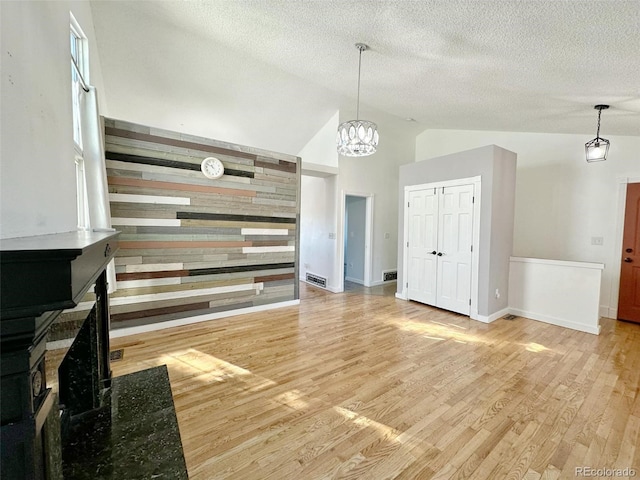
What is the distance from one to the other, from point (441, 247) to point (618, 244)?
2.56 m

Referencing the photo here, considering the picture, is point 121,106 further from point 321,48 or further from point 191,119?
point 321,48

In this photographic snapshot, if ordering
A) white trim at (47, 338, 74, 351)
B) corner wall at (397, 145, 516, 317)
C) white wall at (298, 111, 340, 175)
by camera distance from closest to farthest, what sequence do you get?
1. white trim at (47, 338, 74, 351)
2. corner wall at (397, 145, 516, 317)
3. white wall at (298, 111, 340, 175)

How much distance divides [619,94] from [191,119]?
5408mm

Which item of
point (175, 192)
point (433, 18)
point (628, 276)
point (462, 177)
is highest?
point (433, 18)

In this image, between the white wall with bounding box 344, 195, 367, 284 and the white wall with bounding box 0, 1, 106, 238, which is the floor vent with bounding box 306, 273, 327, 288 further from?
the white wall with bounding box 0, 1, 106, 238

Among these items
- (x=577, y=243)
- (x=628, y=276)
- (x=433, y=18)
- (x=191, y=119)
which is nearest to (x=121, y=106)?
(x=191, y=119)

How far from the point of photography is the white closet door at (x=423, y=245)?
473 cm

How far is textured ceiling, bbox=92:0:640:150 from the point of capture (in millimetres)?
2012

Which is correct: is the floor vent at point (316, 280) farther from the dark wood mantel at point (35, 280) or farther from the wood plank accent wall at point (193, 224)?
the dark wood mantel at point (35, 280)

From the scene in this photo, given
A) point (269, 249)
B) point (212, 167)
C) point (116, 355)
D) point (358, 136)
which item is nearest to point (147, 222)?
point (212, 167)

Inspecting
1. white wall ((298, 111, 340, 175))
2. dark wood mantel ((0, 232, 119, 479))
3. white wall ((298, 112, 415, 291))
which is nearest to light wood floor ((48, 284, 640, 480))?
dark wood mantel ((0, 232, 119, 479))

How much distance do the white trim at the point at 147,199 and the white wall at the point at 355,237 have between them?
3960mm

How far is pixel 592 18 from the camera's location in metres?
1.80

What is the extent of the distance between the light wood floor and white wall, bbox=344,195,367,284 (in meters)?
2.90
